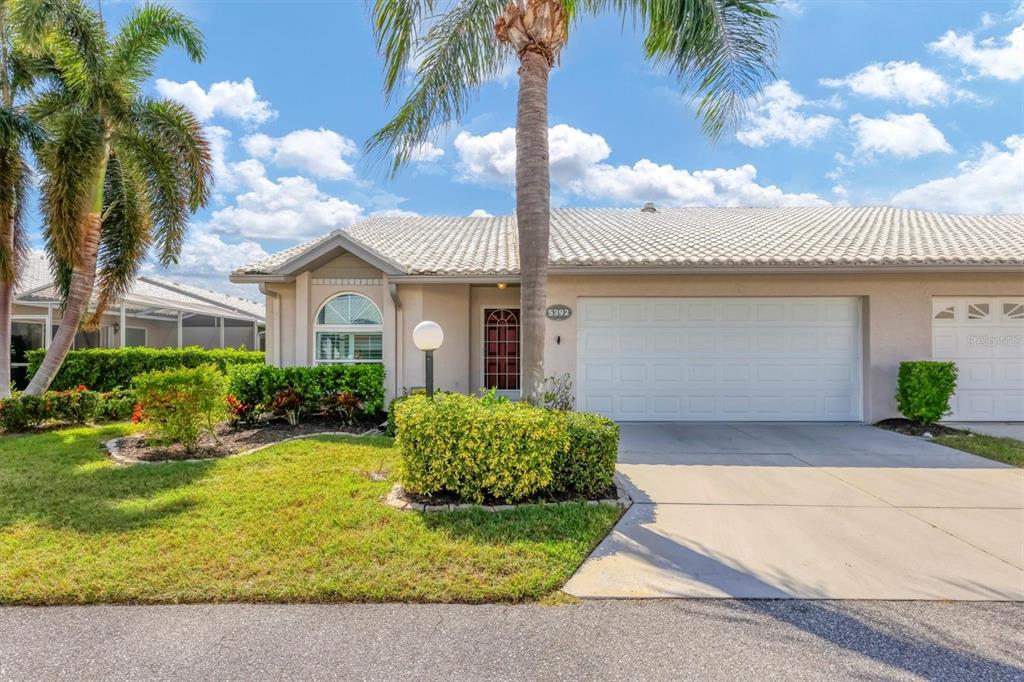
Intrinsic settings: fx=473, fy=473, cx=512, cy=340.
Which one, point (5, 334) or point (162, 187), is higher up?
point (162, 187)

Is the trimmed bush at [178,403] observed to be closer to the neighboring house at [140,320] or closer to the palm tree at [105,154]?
the palm tree at [105,154]

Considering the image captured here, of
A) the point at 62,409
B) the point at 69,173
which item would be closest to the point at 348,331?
the point at 62,409

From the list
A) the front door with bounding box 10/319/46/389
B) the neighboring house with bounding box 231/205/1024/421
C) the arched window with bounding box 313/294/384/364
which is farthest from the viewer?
the front door with bounding box 10/319/46/389

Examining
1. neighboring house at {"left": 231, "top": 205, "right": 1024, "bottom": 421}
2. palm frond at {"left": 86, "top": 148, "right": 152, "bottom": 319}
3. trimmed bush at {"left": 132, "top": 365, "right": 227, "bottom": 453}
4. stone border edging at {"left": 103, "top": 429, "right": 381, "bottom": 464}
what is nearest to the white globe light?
stone border edging at {"left": 103, "top": 429, "right": 381, "bottom": 464}

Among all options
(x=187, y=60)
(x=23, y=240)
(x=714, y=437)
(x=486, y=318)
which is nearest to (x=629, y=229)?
(x=486, y=318)

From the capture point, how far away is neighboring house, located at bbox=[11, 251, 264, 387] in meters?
14.5

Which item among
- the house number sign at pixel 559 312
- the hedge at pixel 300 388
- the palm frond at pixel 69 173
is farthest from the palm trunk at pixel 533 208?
the palm frond at pixel 69 173

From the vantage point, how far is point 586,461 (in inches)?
213

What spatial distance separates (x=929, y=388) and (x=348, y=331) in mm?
12026

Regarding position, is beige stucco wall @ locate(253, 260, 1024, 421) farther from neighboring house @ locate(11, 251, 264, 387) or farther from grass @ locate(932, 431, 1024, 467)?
neighboring house @ locate(11, 251, 264, 387)

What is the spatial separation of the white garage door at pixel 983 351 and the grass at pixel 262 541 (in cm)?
993

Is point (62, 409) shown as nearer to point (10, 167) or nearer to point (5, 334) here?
point (5, 334)

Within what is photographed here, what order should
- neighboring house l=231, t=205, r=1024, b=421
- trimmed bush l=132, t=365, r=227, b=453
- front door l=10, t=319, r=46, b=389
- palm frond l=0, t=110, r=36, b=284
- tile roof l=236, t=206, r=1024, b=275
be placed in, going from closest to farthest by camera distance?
trimmed bush l=132, t=365, r=227, b=453
palm frond l=0, t=110, r=36, b=284
tile roof l=236, t=206, r=1024, b=275
neighboring house l=231, t=205, r=1024, b=421
front door l=10, t=319, r=46, b=389

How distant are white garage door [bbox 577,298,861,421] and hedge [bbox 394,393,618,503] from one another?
197 inches
